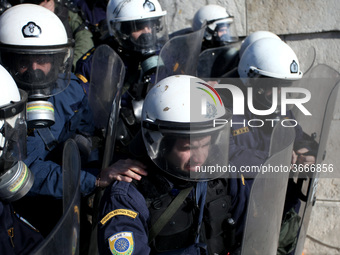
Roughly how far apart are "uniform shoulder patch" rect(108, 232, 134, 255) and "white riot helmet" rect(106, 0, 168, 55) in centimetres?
217

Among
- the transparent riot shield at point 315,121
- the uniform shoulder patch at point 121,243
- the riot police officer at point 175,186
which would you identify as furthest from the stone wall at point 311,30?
the uniform shoulder patch at point 121,243

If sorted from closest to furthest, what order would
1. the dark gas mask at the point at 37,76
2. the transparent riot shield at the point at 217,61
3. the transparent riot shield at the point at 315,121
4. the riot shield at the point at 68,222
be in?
the riot shield at the point at 68,222
the dark gas mask at the point at 37,76
the transparent riot shield at the point at 315,121
the transparent riot shield at the point at 217,61

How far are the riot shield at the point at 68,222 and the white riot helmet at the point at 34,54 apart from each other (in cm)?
106

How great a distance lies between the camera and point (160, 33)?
151 inches

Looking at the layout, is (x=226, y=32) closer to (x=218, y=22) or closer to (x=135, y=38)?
(x=218, y=22)

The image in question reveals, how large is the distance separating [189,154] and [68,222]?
872 mm

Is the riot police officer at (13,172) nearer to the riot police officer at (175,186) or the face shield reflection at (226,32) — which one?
the riot police officer at (175,186)

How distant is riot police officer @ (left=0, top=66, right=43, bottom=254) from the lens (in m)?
1.91

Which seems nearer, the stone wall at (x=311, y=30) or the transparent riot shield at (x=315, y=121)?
the transparent riot shield at (x=315, y=121)

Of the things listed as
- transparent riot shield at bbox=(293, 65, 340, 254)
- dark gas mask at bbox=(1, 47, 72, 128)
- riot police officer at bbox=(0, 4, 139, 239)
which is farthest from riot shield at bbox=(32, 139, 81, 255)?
transparent riot shield at bbox=(293, 65, 340, 254)

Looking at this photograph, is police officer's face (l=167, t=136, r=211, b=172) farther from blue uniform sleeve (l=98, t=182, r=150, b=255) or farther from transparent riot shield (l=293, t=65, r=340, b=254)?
transparent riot shield (l=293, t=65, r=340, b=254)

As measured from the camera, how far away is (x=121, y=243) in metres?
1.83

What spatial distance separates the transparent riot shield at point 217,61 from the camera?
3.93 meters

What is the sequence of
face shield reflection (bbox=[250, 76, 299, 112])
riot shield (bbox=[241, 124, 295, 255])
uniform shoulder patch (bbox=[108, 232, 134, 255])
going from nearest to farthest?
riot shield (bbox=[241, 124, 295, 255]) → uniform shoulder patch (bbox=[108, 232, 134, 255]) → face shield reflection (bbox=[250, 76, 299, 112])
